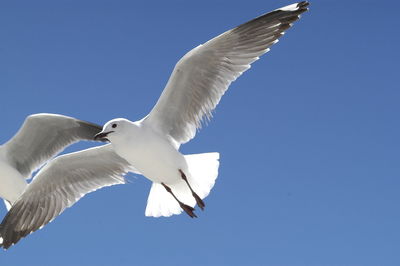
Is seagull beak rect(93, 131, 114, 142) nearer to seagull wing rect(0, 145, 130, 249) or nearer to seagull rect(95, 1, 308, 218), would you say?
seagull rect(95, 1, 308, 218)

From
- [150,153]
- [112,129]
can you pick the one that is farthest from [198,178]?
[112,129]

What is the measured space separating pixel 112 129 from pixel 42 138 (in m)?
2.08

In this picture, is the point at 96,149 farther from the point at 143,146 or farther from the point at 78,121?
the point at 78,121

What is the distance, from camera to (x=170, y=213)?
17.9ft

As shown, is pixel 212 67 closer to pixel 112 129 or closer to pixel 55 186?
pixel 112 129

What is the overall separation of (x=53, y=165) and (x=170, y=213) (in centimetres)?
116

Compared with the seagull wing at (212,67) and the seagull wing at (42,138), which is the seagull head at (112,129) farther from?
the seagull wing at (42,138)

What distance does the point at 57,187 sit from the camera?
6047mm

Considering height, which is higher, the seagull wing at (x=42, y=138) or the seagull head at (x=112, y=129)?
the seagull head at (x=112, y=129)

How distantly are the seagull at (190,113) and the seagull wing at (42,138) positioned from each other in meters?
1.74

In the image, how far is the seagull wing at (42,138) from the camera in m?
6.86

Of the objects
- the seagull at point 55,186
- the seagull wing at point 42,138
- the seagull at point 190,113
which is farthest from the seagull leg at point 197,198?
the seagull wing at point 42,138

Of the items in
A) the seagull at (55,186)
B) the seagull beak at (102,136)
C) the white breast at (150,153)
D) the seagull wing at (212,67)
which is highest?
the seagull wing at (212,67)

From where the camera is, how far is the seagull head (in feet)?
16.6
